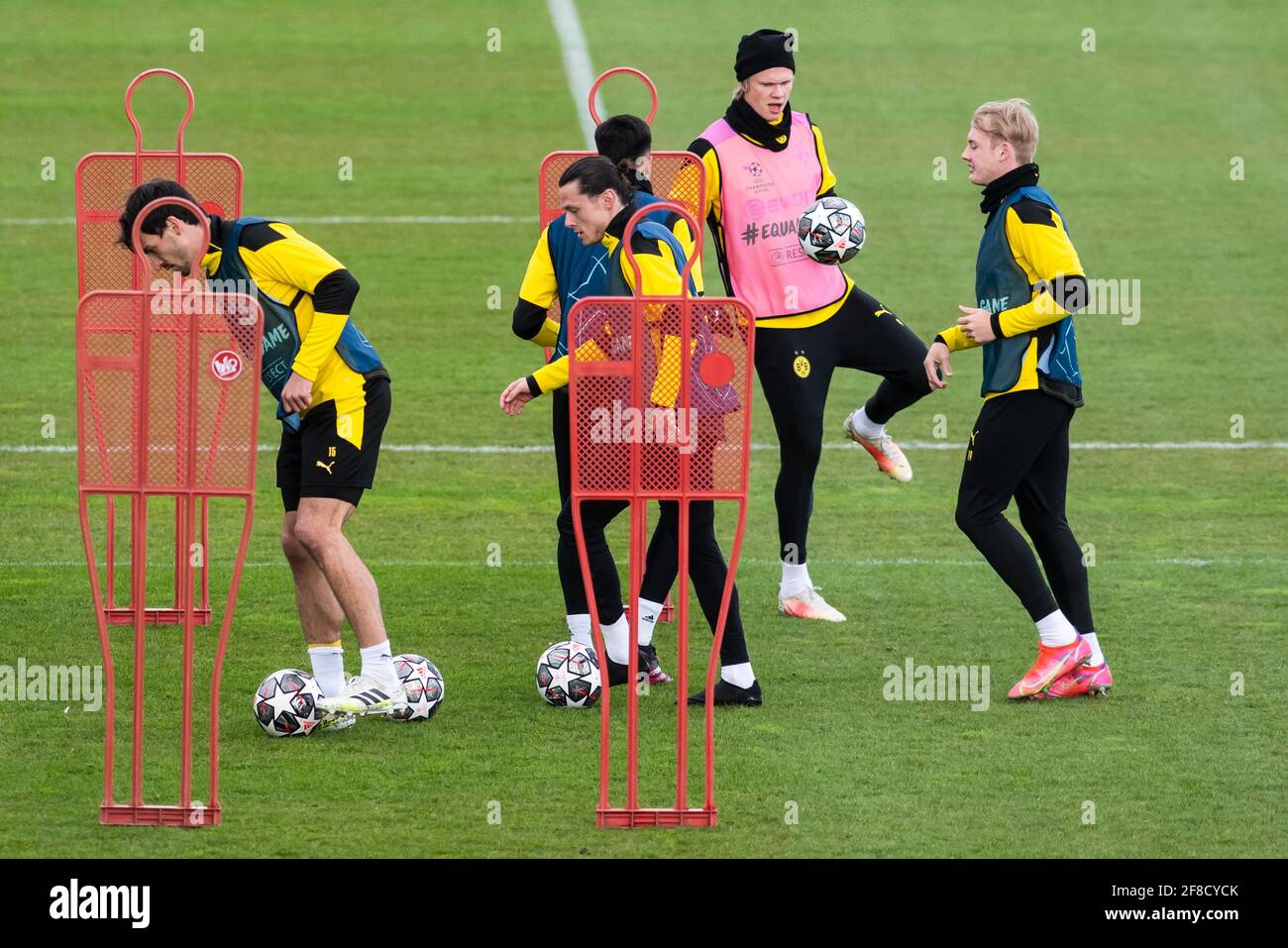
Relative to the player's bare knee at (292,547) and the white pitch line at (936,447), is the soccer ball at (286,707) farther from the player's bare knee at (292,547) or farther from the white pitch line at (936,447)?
the white pitch line at (936,447)

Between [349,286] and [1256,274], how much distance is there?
11.4 metres

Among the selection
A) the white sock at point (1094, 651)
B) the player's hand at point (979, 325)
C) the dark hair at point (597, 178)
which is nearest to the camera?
the dark hair at point (597, 178)

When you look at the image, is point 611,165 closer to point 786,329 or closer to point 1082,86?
point 786,329

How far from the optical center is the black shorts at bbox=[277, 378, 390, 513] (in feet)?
25.5

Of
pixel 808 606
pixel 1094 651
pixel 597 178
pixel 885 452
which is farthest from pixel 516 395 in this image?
pixel 885 452

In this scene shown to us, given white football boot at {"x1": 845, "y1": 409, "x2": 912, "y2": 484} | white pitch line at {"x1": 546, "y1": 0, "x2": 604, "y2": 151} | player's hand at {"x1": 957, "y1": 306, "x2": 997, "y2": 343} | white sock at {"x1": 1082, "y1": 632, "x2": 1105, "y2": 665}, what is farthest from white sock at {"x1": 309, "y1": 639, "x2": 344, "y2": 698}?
white pitch line at {"x1": 546, "y1": 0, "x2": 604, "y2": 151}

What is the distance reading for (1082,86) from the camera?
22.9m

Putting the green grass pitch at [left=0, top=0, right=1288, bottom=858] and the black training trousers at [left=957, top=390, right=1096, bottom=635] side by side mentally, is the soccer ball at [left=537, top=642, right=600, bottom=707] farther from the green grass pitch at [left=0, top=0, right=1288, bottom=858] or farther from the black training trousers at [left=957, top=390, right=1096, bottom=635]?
the black training trousers at [left=957, top=390, right=1096, bottom=635]

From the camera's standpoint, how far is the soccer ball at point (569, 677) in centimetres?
816

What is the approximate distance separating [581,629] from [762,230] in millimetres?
2045

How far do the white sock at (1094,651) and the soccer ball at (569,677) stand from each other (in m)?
1.99

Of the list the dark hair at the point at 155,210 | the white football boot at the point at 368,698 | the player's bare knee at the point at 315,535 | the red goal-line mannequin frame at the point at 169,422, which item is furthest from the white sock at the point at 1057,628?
the dark hair at the point at 155,210

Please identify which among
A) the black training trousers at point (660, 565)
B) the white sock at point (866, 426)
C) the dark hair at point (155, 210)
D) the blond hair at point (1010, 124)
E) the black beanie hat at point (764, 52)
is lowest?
the black training trousers at point (660, 565)

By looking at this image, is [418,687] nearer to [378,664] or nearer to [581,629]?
[378,664]
